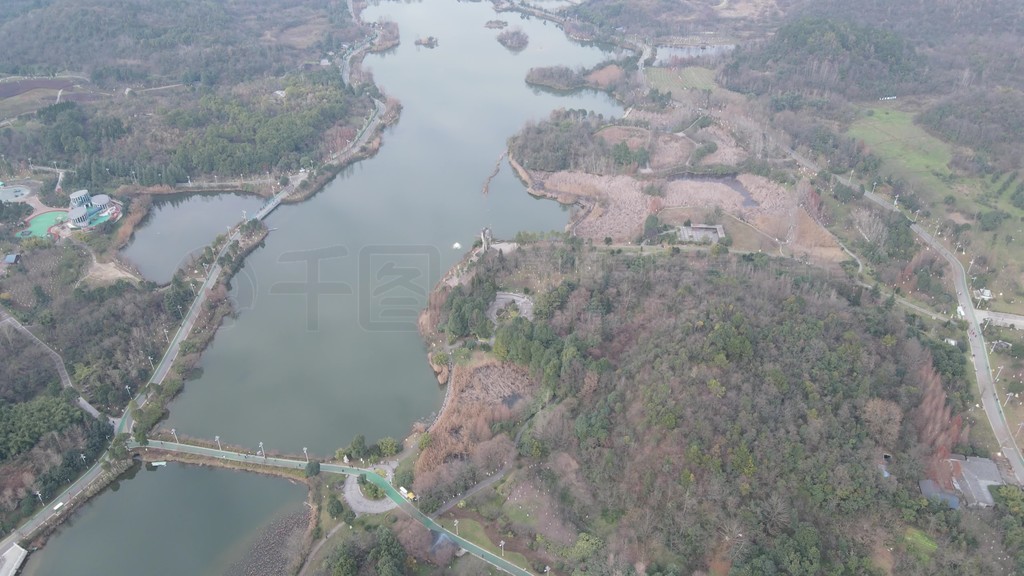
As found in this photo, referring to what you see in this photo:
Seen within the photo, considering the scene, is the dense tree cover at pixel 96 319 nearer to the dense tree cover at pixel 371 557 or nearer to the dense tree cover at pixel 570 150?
the dense tree cover at pixel 371 557

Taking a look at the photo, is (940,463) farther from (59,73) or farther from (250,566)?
(59,73)

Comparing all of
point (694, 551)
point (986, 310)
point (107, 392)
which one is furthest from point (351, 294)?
point (986, 310)

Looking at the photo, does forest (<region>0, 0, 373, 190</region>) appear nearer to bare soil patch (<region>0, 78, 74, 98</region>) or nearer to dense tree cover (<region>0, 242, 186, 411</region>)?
bare soil patch (<region>0, 78, 74, 98</region>)

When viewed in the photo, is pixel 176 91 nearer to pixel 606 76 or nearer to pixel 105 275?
pixel 105 275

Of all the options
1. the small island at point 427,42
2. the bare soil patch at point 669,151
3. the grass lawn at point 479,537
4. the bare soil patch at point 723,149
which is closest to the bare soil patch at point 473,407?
the grass lawn at point 479,537

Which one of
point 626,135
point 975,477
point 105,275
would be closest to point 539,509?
point 975,477

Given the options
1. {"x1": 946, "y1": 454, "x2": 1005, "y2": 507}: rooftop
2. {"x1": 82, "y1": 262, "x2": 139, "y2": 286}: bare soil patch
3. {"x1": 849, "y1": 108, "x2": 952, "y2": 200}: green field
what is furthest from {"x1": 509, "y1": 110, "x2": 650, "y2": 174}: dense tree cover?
{"x1": 946, "y1": 454, "x2": 1005, "y2": 507}: rooftop
